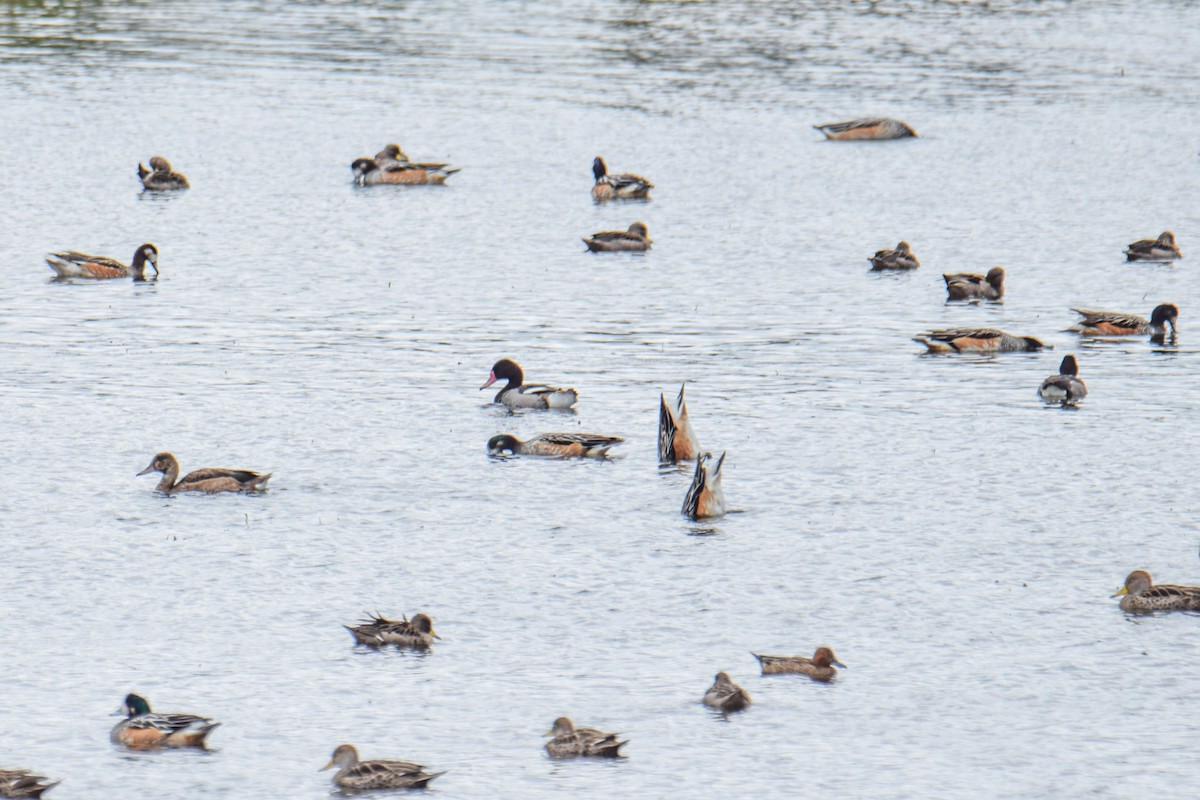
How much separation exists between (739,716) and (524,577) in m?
4.21

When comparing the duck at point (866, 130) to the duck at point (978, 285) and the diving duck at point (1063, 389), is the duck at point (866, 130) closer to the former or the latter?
the duck at point (978, 285)

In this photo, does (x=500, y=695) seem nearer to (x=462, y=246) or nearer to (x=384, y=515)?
(x=384, y=515)

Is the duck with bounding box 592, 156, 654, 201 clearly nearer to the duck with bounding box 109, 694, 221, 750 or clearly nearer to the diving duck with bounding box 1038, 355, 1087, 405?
the diving duck with bounding box 1038, 355, 1087, 405

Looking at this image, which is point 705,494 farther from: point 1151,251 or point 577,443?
point 1151,251

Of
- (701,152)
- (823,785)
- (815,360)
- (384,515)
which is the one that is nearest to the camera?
(823,785)

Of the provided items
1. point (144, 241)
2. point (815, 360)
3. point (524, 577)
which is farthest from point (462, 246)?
point (524, 577)

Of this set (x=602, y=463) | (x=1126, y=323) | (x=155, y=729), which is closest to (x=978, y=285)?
(x=1126, y=323)

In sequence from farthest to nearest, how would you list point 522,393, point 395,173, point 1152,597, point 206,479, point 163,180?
point 395,173 → point 163,180 → point 522,393 → point 206,479 → point 1152,597

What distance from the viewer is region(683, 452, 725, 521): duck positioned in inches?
882

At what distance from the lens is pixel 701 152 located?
51.4m

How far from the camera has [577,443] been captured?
25250 millimetres

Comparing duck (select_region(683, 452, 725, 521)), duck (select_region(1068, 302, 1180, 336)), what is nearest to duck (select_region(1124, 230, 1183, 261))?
duck (select_region(1068, 302, 1180, 336))

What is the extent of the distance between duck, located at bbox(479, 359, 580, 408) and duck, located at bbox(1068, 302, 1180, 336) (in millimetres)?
9540

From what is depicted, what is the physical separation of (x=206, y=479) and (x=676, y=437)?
608cm
